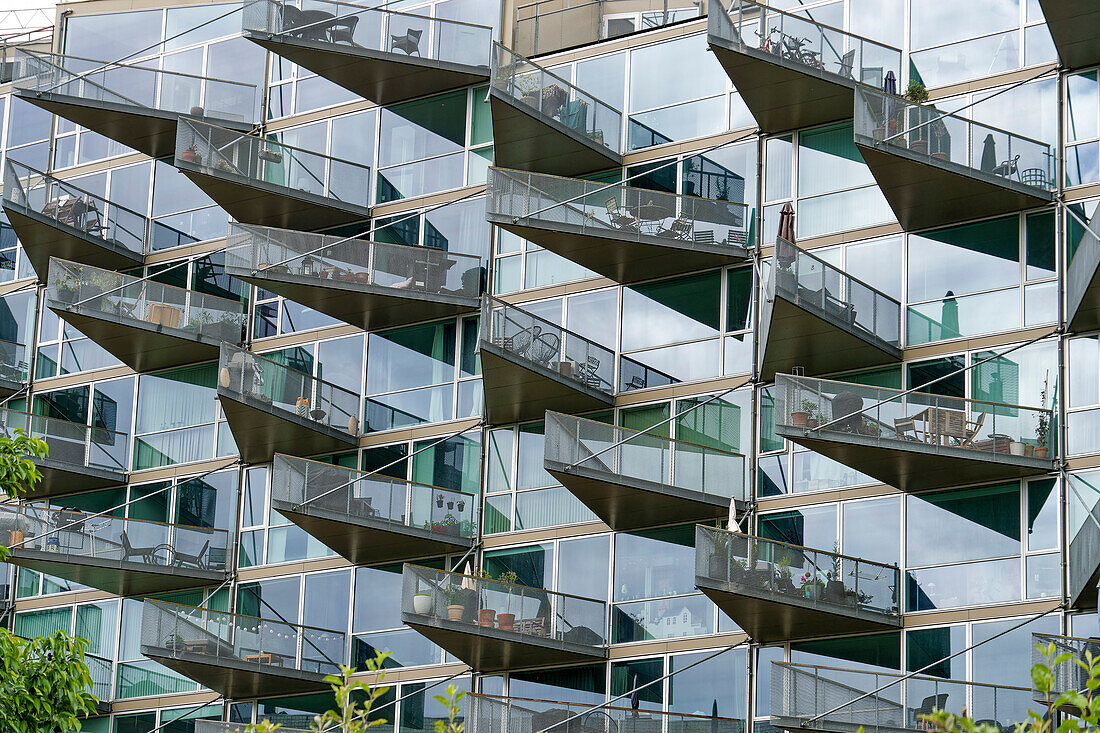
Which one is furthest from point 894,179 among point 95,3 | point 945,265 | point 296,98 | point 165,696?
point 95,3

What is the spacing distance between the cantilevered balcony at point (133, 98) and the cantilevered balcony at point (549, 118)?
20.3 ft

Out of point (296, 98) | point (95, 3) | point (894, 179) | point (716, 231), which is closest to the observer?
point (894, 179)

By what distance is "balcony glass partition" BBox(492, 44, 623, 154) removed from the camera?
3069cm

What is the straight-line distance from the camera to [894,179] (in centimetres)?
2759

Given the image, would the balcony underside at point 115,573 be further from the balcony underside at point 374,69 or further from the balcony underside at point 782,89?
the balcony underside at point 782,89

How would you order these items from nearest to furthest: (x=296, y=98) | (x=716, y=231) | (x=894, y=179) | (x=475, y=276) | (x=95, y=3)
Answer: (x=894, y=179)
(x=716, y=231)
(x=475, y=276)
(x=296, y=98)
(x=95, y=3)

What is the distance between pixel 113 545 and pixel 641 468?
10.1m

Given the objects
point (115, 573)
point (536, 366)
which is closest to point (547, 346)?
point (536, 366)

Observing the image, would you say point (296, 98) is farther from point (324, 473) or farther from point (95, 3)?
point (324, 473)

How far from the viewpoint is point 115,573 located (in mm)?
32375

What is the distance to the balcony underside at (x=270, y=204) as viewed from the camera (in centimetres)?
3272

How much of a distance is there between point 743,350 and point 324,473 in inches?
284

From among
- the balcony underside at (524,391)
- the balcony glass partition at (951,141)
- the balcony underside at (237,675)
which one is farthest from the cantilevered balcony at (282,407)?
the balcony glass partition at (951,141)

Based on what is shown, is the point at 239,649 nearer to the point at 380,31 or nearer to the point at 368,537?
the point at 368,537
